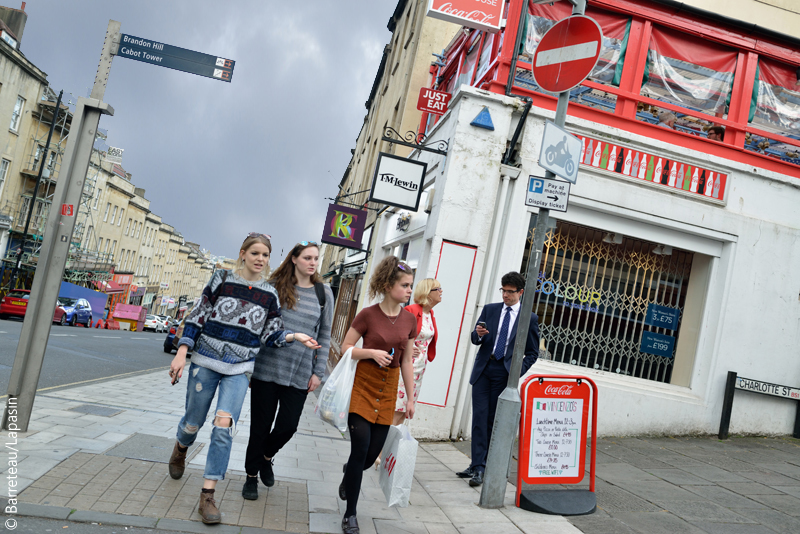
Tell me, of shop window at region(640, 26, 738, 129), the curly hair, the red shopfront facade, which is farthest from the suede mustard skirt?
shop window at region(640, 26, 738, 129)

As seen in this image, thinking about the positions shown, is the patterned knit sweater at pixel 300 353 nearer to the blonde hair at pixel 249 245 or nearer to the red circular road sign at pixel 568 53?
the blonde hair at pixel 249 245

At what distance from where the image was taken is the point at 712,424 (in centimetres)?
879

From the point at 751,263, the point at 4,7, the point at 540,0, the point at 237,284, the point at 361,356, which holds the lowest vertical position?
the point at 361,356

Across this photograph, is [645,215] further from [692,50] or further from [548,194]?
[548,194]

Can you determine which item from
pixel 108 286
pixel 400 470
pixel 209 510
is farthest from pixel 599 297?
pixel 108 286

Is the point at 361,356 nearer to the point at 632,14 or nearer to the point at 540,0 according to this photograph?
the point at 540,0

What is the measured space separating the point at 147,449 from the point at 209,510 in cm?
164

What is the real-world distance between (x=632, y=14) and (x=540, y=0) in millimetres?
1850

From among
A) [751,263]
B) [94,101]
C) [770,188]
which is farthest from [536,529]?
[770,188]

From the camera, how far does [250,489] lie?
436 cm

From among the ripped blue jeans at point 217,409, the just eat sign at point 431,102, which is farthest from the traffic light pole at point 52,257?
the just eat sign at point 431,102

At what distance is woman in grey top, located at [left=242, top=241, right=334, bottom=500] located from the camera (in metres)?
4.45

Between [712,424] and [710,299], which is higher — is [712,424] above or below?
below

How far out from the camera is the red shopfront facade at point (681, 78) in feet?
29.9
